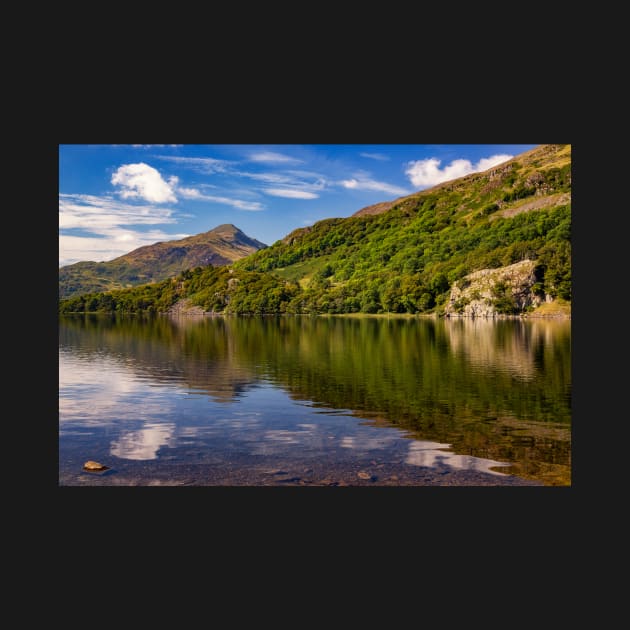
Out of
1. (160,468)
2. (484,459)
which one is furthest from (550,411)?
(160,468)

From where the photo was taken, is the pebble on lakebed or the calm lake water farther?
the pebble on lakebed

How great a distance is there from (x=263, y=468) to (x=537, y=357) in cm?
4390

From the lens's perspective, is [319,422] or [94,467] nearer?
[94,467]

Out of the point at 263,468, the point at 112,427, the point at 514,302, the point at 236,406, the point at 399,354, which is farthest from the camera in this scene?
the point at 514,302

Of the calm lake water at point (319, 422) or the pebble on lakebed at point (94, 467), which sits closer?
the calm lake water at point (319, 422)

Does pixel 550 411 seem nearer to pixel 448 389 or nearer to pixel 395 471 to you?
pixel 448 389

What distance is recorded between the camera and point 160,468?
814 inches

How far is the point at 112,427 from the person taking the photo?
27.0 m

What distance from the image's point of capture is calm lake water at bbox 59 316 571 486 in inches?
792

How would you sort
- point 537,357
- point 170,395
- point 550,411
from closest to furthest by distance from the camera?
1. point 550,411
2. point 170,395
3. point 537,357

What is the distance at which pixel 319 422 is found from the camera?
2803cm

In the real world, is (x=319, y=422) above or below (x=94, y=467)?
above

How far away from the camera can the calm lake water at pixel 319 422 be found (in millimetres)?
20125

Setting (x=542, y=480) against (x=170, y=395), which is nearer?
(x=542, y=480)
